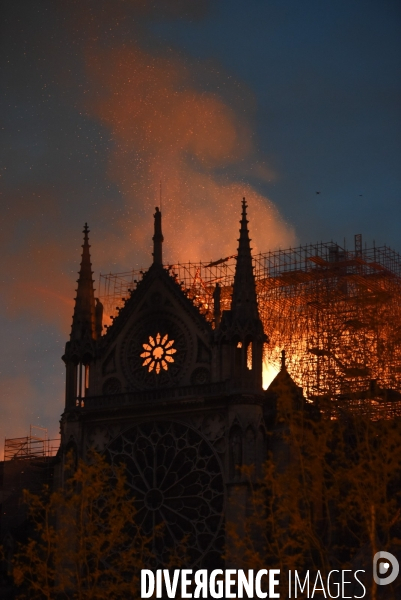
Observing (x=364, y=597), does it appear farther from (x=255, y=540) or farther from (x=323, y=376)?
(x=323, y=376)

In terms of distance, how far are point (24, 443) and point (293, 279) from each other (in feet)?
56.7

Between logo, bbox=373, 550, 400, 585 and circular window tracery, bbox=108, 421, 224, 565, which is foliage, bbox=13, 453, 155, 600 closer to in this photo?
circular window tracery, bbox=108, 421, 224, 565

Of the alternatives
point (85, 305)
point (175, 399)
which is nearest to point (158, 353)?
point (175, 399)

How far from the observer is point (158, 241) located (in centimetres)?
6669

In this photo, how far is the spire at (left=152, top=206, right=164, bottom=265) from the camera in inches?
2606

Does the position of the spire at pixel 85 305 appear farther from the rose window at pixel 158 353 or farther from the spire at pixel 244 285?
the spire at pixel 244 285

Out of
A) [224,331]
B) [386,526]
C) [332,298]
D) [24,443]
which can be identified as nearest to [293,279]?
[332,298]

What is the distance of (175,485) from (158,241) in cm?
1179

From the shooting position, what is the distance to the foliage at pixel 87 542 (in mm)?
47875

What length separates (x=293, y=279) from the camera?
73.2 meters

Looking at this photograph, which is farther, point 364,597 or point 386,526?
point 364,597

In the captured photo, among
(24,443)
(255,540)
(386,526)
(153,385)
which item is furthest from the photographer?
(24,443)

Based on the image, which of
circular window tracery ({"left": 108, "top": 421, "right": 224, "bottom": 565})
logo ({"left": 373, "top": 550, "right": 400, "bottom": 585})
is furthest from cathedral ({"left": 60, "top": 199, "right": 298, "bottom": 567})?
logo ({"left": 373, "top": 550, "right": 400, "bottom": 585})

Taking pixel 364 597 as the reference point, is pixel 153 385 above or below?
above
